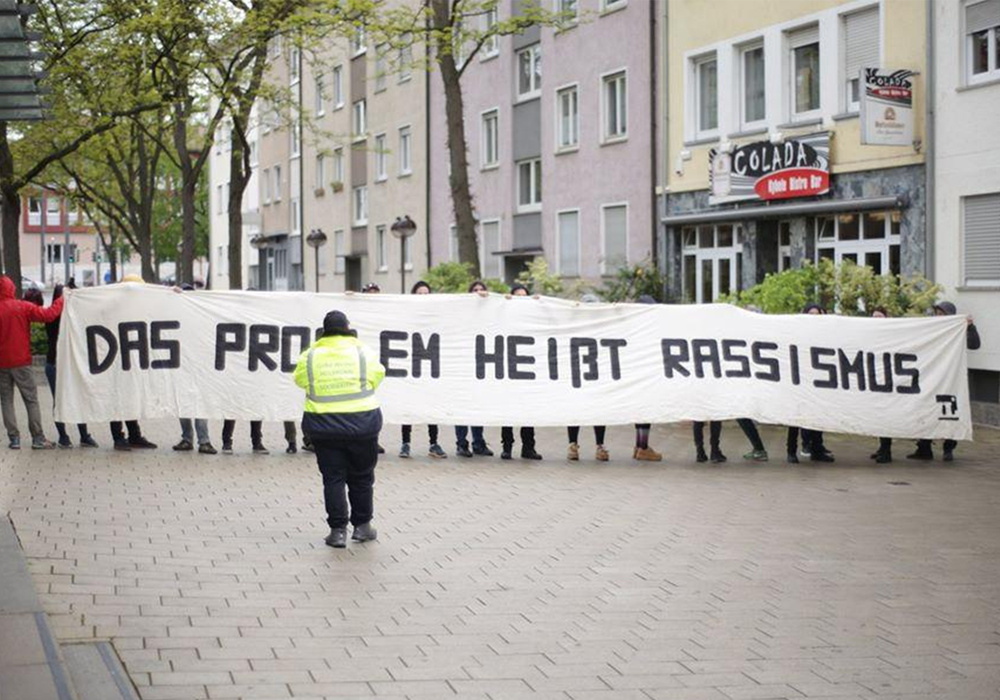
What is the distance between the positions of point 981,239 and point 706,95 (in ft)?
32.0

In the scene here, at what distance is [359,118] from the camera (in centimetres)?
5716

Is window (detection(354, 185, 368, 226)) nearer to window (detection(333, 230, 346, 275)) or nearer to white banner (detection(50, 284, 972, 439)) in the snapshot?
window (detection(333, 230, 346, 275))

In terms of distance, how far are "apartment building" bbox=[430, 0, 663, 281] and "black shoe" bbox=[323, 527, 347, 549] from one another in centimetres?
2174

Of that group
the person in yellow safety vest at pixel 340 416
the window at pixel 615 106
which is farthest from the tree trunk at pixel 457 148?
the person in yellow safety vest at pixel 340 416

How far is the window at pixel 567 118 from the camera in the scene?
38250 millimetres

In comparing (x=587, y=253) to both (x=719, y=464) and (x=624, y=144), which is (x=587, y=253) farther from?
(x=719, y=464)

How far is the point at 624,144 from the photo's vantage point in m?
35.4

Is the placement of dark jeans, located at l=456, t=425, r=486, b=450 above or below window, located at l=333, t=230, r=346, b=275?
below

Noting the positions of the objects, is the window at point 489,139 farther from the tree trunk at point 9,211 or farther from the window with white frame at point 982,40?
the window with white frame at point 982,40

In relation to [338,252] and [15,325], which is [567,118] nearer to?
[338,252]

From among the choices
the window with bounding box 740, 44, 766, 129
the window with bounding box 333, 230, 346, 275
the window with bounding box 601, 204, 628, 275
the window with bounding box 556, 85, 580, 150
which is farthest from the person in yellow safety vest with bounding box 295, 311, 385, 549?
the window with bounding box 333, 230, 346, 275

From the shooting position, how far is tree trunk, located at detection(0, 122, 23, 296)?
A: 1136 inches

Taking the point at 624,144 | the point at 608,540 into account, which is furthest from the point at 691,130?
the point at 608,540

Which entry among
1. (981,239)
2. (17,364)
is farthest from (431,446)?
(981,239)
